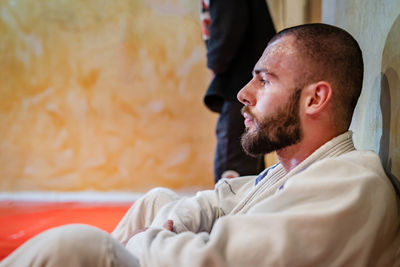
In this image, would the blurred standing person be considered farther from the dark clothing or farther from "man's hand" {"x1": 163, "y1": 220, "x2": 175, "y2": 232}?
"man's hand" {"x1": 163, "y1": 220, "x2": 175, "y2": 232}

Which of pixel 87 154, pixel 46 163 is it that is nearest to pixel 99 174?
pixel 87 154

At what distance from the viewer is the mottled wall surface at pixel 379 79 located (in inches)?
39.9

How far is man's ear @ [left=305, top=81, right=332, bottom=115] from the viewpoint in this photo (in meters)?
1.01

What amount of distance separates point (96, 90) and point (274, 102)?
101 inches

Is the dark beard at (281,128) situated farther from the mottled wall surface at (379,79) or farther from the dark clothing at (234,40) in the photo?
the dark clothing at (234,40)

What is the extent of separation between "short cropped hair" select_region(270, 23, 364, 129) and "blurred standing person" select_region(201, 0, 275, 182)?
A: 113cm

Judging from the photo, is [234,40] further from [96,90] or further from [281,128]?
[96,90]

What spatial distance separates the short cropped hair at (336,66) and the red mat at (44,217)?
1.46m

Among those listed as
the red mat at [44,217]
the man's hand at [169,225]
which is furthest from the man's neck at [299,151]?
the red mat at [44,217]

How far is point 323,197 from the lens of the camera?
83cm

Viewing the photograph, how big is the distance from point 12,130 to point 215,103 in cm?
185

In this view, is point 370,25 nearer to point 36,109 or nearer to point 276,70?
point 276,70

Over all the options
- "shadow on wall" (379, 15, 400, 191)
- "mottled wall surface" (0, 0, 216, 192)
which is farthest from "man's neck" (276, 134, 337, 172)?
"mottled wall surface" (0, 0, 216, 192)

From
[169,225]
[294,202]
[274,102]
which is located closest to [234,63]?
[274,102]
